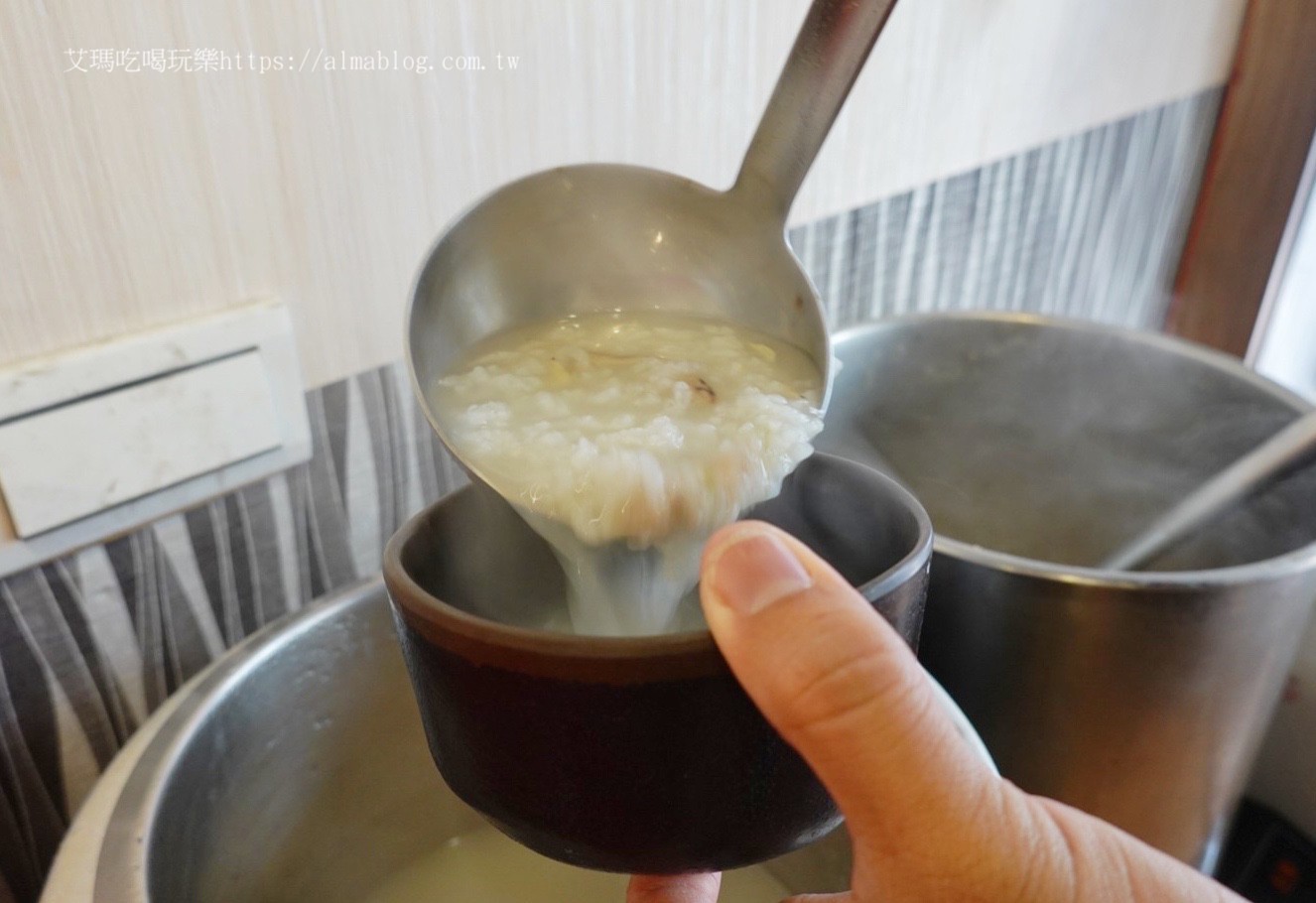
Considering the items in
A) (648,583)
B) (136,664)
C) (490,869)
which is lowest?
(490,869)

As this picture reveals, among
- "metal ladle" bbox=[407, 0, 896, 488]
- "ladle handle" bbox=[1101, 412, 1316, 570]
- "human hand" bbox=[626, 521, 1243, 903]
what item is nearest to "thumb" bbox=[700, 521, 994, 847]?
"human hand" bbox=[626, 521, 1243, 903]

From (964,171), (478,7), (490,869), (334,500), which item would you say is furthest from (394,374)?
(964,171)

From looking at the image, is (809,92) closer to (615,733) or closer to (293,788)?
(615,733)

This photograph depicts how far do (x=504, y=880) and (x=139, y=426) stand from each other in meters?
0.34

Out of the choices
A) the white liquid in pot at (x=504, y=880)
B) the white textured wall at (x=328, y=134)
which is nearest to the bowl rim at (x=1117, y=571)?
the white textured wall at (x=328, y=134)

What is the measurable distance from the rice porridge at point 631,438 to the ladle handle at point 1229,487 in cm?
36

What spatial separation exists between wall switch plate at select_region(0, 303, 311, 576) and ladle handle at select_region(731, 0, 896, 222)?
0.84 ft

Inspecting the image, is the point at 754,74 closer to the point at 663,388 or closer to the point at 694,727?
the point at 663,388

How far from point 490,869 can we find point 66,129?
0.46 m

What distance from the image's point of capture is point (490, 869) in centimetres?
63

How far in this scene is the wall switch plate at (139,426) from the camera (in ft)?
1.50

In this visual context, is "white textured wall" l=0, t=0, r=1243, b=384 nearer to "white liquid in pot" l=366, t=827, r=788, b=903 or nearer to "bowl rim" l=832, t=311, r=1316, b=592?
"bowl rim" l=832, t=311, r=1316, b=592

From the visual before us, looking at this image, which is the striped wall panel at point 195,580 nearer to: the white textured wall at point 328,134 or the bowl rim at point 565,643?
the white textured wall at point 328,134

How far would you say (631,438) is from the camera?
42 centimetres
